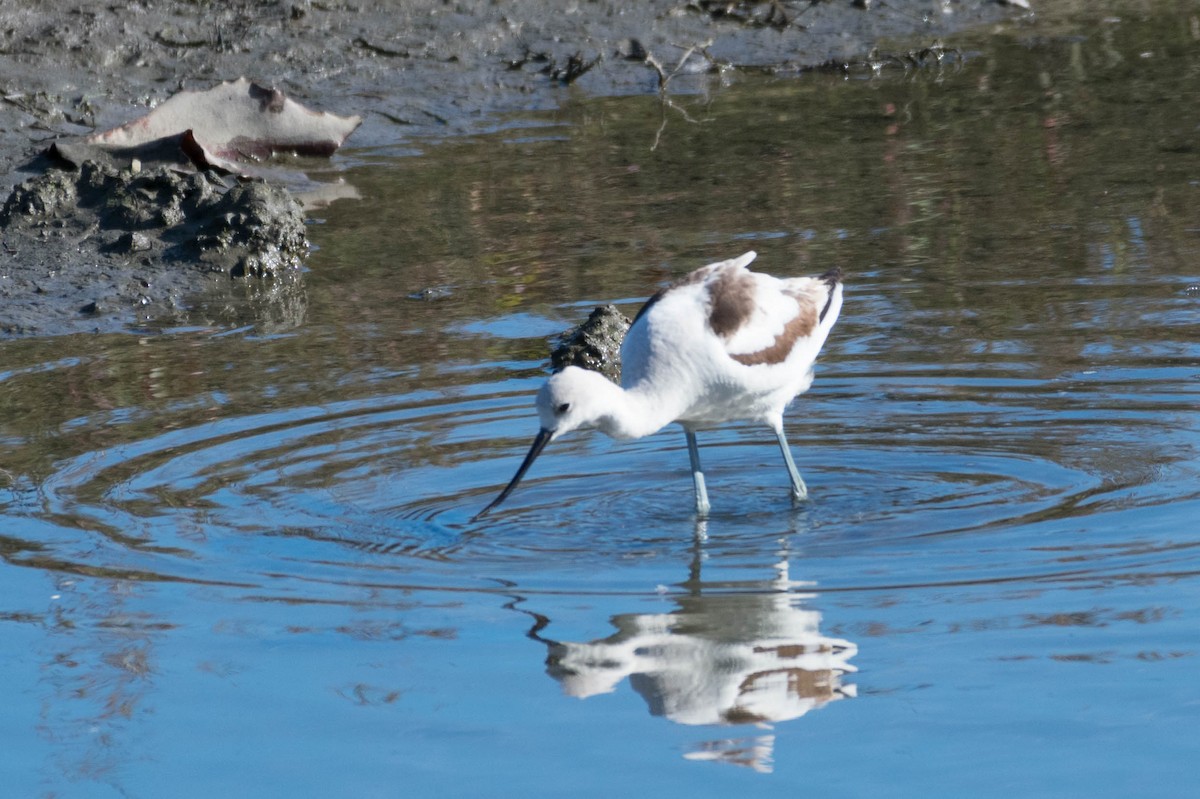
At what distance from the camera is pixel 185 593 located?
4.91 metres

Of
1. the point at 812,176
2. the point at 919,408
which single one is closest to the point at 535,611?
the point at 919,408

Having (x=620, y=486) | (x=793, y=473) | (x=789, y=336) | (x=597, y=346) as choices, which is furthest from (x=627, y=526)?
(x=597, y=346)

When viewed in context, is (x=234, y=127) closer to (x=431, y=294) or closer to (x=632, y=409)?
(x=431, y=294)

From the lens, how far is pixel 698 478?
223 inches

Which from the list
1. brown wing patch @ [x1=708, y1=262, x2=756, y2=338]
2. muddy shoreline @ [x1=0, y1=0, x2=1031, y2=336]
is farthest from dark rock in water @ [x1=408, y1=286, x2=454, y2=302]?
brown wing patch @ [x1=708, y1=262, x2=756, y2=338]

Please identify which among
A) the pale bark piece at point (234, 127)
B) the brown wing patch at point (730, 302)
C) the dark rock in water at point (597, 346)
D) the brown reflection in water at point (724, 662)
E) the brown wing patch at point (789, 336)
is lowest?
the brown reflection in water at point (724, 662)

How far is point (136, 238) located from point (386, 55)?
429cm

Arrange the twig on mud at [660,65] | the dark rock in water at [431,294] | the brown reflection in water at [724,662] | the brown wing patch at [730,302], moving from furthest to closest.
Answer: the twig on mud at [660,65], the dark rock in water at [431,294], the brown wing patch at [730,302], the brown reflection in water at [724,662]

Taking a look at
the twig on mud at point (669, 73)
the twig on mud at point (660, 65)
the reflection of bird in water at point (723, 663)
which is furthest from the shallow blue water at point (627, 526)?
the twig on mud at point (660, 65)

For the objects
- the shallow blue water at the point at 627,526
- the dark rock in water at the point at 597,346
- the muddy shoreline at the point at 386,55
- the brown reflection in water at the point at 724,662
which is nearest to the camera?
the shallow blue water at the point at 627,526

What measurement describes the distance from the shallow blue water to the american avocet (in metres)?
0.32

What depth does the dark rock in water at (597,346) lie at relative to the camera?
7289mm

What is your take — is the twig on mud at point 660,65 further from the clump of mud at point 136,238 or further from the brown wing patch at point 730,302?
the brown wing patch at point 730,302

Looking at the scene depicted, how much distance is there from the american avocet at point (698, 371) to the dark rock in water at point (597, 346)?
1.40 metres
